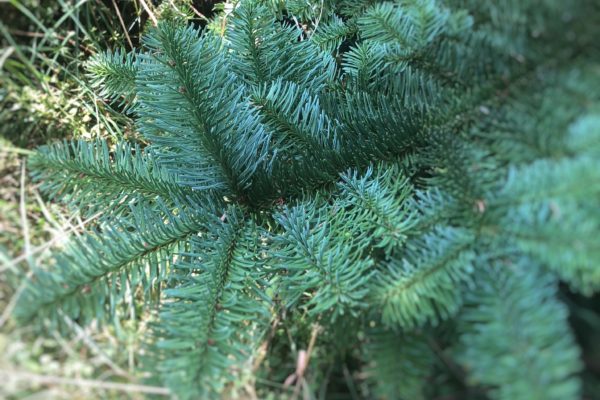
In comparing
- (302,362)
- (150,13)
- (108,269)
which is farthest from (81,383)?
(150,13)

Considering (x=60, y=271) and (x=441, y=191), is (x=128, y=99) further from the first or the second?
(x=441, y=191)

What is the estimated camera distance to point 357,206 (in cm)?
62

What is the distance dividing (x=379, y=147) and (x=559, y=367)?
39 centimetres

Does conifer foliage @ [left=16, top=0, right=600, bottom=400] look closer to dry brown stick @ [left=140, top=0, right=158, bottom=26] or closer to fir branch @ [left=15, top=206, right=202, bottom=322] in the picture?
fir branch @ [left=15, top=206, right=202, bottom=322]

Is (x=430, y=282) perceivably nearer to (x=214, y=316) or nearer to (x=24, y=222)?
(x=214, y=316)

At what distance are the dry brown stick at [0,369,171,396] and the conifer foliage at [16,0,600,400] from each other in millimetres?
21

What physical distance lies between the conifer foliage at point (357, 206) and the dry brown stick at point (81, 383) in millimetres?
21

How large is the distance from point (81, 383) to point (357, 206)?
40cm

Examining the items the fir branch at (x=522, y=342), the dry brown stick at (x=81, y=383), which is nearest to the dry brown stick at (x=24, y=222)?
the dry brown stick at (x=81, y=383)

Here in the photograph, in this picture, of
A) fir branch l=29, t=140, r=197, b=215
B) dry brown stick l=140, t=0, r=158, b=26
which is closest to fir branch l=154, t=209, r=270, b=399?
fir branch l=29, t=140, r=197, b=215

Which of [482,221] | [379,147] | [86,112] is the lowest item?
[482,221]

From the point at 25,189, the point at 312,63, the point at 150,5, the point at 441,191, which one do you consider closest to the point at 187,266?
the point at 25,189

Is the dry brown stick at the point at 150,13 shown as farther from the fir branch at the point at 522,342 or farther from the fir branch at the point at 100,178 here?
the fir branch at the point at 522,342

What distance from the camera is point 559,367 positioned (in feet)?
1.11
